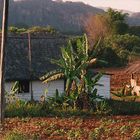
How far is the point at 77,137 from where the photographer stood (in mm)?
17516

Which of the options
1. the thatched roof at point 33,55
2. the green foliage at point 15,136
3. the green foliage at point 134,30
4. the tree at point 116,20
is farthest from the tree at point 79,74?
the green foliage at point 134,30

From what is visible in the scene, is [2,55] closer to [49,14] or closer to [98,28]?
[98,28]

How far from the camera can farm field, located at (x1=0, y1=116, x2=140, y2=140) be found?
17.5 m

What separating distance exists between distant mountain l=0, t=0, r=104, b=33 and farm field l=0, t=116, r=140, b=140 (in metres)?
Result: 112

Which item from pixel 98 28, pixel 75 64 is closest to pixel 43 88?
pixel 75 64

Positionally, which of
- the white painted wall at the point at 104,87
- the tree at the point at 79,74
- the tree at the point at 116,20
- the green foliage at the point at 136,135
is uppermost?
the tree at the point at 116,20

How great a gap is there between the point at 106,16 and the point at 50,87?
48978mm

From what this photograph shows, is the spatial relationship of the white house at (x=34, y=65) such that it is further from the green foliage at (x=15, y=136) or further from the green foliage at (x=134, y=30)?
the green foliage at (x=134, y=30)

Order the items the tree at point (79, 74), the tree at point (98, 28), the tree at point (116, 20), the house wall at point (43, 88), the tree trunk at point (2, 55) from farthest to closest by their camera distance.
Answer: the tree at point (98, 28) → the tree at point (116, 20) → the house wall at point (43, 88) → the tree at point (79, 74) → the tree trunk at point (2, 55)

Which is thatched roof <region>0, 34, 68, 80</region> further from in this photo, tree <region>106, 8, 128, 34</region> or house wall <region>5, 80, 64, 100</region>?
tree <region>106, 8, 128, 34</region>

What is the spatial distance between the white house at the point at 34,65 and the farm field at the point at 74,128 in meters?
7.36

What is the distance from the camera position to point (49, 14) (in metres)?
153

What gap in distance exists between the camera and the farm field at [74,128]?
17.5 metres

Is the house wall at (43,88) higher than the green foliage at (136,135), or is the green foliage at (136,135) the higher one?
the green foliage at (136,135)
